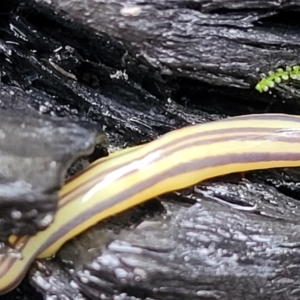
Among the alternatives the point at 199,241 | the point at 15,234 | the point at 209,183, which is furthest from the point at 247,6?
the point at 15,234

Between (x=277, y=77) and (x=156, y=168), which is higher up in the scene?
(x=277, y=77)

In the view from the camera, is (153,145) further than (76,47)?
No

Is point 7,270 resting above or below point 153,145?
below

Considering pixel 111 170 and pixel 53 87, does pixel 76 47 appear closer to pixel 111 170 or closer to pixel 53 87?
pixel 53 87

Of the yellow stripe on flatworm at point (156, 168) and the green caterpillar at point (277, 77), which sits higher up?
the green caterpillar at point (277, 77)
